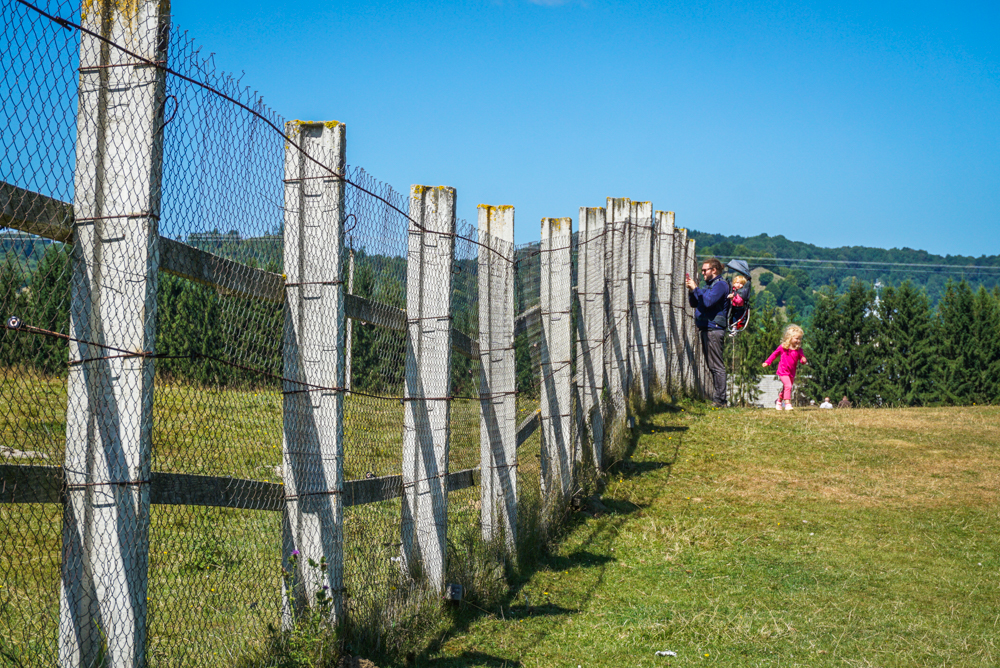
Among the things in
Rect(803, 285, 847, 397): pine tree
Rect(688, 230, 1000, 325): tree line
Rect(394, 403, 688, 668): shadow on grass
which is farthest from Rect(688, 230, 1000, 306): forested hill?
Rect(394, 403, 688, 668): shadow on grass

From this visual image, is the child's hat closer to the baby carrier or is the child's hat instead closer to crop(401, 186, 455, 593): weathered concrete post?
the baby carrier

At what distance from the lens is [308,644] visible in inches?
174

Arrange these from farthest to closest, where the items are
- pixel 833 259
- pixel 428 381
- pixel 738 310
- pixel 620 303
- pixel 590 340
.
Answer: pixel 833 259 < pixel 738 310 < pixel 620 303 < pixel 590 340 < pixel 428 381

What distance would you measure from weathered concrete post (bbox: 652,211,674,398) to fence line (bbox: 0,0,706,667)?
6.06 meters

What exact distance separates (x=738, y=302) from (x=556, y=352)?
247 inches

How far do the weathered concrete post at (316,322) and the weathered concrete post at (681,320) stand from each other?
1064 cm

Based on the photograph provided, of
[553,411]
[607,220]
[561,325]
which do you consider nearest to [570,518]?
[553,411]

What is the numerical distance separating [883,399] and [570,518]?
1960 inches

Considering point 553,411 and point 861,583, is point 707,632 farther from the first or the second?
point 553,411

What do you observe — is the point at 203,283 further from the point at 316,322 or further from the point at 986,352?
the point at 986,352

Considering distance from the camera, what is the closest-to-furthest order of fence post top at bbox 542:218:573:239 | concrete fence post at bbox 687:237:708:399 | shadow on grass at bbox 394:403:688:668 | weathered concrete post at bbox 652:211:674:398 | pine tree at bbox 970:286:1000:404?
shadow on grass at bbox 394:403:688:668
fence post top at bbox 542:218:573:239
weathered concrete post at bbox 652:211:674:398
concrete fence post at bbox 687:237:708:399
pine tree at bbox 970:286:1000:404

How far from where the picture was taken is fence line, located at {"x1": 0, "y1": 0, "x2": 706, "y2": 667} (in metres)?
3.31

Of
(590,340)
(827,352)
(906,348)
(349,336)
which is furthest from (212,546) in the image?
(827,352)

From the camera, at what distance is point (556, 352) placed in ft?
28.6
